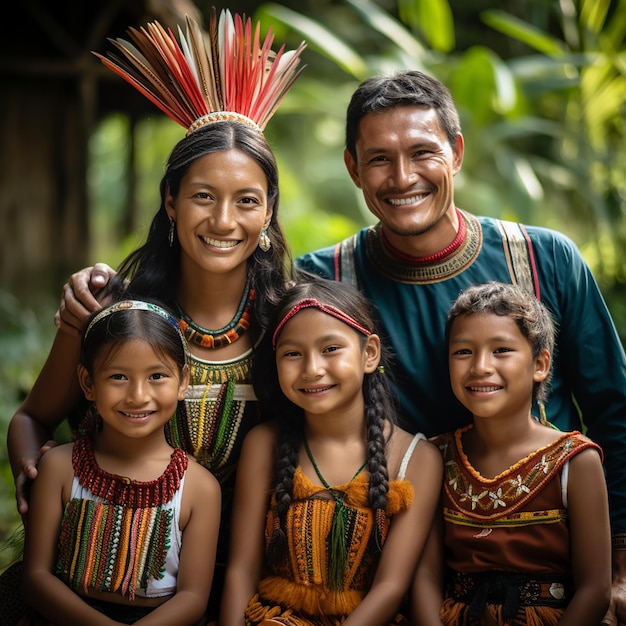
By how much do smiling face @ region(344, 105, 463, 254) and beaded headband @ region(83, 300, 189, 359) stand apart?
818 mm

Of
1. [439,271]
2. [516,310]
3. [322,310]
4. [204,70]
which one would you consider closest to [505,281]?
[439,271]

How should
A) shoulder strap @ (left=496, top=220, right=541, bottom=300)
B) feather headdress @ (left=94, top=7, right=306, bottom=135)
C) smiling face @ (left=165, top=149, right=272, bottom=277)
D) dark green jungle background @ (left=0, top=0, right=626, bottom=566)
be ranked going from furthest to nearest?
1. dark green jungle background @ (left=0, top=0, right=626, bottom=566)
2. shoulder strap @ (left=496, top=220, right=541, bottom=300)
3. feather headdress @ (left=94, top=7, right=306, bottom=135)
4. smiling face @ (left=165, top=149, right=272, bottom=277)

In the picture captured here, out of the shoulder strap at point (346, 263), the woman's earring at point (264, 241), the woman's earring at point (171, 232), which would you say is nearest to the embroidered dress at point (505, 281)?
the shoulder strap at point (346, 263)

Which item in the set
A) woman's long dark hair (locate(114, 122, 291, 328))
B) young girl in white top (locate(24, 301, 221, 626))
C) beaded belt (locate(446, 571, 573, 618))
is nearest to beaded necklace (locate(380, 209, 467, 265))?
woman's long dark hair (locate(114, 122, 291, 328))

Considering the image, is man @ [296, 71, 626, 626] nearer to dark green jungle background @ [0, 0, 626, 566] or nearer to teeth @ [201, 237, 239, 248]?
teeth @ [201, 237, 239, 248]

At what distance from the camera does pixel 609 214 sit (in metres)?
5.63

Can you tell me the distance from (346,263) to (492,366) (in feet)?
2.70

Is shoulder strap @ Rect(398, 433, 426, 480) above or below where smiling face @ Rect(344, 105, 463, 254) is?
→ below

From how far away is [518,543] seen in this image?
2406 mm

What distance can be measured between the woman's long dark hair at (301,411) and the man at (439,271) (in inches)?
7.3

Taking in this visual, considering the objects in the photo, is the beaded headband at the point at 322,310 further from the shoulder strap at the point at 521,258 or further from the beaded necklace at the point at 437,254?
the shoulder strap at the point at 521,258

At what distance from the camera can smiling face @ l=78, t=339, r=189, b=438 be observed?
2.42 m

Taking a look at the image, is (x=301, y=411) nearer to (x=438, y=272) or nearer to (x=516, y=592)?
(x=438, y=272)

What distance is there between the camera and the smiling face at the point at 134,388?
7.95 ft
